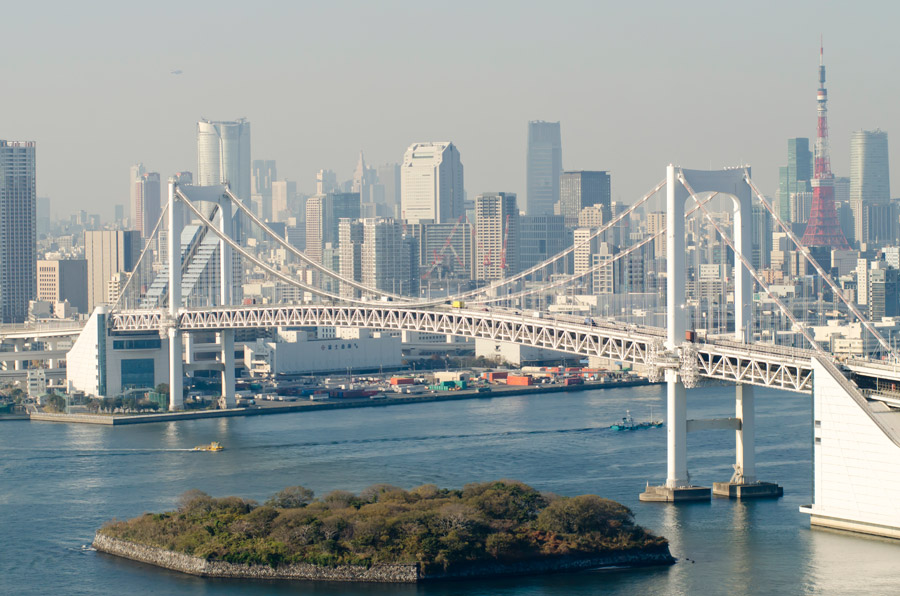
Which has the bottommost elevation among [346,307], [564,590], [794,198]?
[564,590]

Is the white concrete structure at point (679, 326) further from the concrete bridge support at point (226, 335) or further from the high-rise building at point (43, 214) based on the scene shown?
the high-rise building at point (43, 214)

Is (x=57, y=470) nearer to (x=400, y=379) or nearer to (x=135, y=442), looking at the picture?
(x=135, y=442)

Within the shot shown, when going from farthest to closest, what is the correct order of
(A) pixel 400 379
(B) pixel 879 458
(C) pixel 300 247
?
(C) pixel 300 247 < (A) pixel 400 379 < (B) pixel 879 458

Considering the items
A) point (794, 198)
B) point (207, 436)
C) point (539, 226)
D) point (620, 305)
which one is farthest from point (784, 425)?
point (794, 198)

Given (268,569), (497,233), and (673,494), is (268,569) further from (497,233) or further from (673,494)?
(497,233)

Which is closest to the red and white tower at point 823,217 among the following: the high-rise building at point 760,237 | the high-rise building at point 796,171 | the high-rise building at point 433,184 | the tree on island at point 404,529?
the high-rise building at point 760,237

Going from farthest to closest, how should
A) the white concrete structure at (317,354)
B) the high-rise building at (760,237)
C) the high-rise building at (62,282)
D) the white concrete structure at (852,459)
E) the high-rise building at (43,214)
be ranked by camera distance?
the high-rise building at (43,214), the high-rise building at (760,237), the high-rise building at (62,282), the white concrete structure at (317,354), the white concrete structure at (852,459)

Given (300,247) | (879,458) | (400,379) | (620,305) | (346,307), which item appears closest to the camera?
(879,458)
